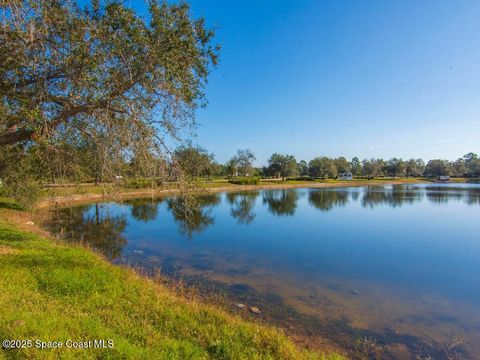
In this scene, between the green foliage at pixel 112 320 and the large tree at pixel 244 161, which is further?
the large tree at pixel 244 161

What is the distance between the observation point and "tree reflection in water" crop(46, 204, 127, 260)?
17.8 m

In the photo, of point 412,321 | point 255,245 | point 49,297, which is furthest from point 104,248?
point 412,321

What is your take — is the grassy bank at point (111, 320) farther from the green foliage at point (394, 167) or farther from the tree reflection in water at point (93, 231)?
the green foliage at point (394, 167)

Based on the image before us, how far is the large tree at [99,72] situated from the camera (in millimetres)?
6926

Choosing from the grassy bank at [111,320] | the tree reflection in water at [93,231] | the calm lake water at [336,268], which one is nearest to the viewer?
the grassy bank at [111,320]

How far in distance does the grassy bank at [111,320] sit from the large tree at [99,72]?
10.8 ft

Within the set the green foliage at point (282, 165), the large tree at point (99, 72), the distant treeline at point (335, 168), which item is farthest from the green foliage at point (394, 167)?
the large tree at point (99, 72)

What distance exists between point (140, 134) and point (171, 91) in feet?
4.90

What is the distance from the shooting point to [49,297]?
6430 mm

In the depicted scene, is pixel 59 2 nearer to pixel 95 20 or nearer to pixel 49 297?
pixel 95 20

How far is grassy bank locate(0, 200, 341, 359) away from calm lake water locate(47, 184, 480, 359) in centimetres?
223

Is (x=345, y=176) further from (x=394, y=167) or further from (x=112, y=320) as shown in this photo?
(x=112, y=320)

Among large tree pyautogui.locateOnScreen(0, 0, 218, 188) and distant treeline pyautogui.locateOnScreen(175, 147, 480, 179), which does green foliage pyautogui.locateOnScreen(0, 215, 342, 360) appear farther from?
distant treeline pyautogui.locateOnScreen(175, 147, 480, 179)

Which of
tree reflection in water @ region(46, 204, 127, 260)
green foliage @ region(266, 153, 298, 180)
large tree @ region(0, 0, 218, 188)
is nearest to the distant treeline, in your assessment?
green foliage @ region(266, 153, 298, 180)
